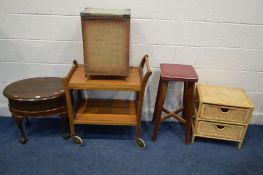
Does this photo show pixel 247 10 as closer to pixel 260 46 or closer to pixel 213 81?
pixel 260 46

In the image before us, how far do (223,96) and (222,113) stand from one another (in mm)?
147

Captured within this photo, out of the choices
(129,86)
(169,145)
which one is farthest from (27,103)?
(169,145)

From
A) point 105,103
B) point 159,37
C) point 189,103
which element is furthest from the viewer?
point 105,103

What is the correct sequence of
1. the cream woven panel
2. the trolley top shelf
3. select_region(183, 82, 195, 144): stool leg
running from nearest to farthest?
the cream woven panel, the trolley top shelf, select_region(183, 82, 195, 144): stool leg

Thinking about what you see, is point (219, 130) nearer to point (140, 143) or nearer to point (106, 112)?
point (140, 143)

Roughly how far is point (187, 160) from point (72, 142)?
1.00 metres

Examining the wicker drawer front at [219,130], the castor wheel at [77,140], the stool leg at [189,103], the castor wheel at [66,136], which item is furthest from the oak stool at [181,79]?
the castor wheel at [66,136]

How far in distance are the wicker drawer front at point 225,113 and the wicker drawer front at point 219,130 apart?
7 cm

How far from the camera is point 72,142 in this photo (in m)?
2.05

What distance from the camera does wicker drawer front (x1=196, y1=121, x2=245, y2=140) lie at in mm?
1979

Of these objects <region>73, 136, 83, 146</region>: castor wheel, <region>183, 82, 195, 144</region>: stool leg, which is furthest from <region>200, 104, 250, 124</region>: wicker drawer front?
<region>73, 136, 83, 146</region>: castor wheel

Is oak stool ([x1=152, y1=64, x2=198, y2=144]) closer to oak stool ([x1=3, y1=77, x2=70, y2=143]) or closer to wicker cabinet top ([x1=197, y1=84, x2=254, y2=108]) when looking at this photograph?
wicker cabinet top ([x1=197, y1=84, x2=254, y2=108])

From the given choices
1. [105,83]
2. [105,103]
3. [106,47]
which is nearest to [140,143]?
[105,103]

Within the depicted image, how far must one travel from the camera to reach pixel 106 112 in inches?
81.1
